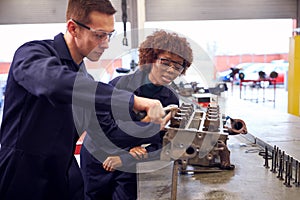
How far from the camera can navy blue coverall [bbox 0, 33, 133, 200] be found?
25.8 inches

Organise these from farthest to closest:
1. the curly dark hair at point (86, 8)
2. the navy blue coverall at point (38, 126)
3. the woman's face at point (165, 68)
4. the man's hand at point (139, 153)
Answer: the woman's face at point (165, 68), the man's hand at point (139, 153), the curly dark hair at point (86, 8), the navy blue coverall at point (38, 126)

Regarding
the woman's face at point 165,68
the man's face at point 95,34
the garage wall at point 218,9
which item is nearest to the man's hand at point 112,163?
the woman's face at point 165,68

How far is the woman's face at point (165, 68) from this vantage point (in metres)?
1.31

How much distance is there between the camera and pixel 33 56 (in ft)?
2.22

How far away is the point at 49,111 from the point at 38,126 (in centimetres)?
5

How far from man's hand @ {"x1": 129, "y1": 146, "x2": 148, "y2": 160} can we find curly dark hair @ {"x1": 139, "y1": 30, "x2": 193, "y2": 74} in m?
0.35

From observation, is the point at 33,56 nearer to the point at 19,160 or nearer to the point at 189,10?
the point at 19,160

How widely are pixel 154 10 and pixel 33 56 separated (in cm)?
562

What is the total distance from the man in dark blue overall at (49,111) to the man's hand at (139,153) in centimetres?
32

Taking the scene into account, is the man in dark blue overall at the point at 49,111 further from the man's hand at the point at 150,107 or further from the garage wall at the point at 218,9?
the garage wall at the point at 218,9

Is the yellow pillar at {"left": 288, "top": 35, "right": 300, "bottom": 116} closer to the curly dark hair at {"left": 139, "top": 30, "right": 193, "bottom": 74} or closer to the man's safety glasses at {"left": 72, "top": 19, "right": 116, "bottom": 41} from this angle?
the curly dark hair at {"left": 139, "top": 30, "right": 193, "bottom": 74}

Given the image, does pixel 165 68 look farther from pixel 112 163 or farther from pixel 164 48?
pixel 112 163

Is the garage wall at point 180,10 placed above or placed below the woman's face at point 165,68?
above

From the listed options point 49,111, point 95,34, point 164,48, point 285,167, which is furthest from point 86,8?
point 285,167
